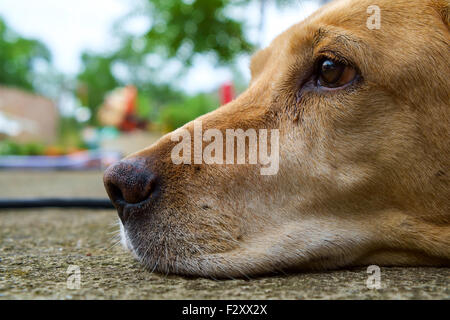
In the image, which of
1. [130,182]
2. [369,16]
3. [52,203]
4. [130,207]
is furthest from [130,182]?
[52,203]

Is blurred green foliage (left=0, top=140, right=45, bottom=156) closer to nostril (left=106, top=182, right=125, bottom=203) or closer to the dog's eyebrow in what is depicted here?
nostril (left=106, top=182, right=125, bottom=203)

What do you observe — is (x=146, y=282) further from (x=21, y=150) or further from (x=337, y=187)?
(x=21, y=150)

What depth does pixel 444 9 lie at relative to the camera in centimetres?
Result: 211

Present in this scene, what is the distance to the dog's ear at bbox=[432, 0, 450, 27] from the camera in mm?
2096

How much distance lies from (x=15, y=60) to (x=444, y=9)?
45.2m

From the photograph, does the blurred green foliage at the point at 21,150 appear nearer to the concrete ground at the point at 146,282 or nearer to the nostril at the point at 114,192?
the concrete ground at the point at 146,282

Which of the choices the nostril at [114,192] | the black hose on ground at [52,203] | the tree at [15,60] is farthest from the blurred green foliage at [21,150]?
the tree at [15,60]

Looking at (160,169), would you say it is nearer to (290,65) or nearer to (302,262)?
(302,262)

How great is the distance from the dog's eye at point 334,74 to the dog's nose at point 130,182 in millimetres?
950

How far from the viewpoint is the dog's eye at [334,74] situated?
2.09 metres

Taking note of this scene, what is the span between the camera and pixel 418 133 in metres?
1.99

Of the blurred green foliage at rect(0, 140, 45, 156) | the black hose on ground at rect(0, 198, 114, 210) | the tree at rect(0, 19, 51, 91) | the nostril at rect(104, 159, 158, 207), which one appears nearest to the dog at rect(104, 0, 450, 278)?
the nostril at rect(104, 159, 158, 207)

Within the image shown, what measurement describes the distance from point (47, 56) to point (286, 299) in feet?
177

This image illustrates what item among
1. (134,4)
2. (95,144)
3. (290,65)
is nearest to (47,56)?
(95,144)
